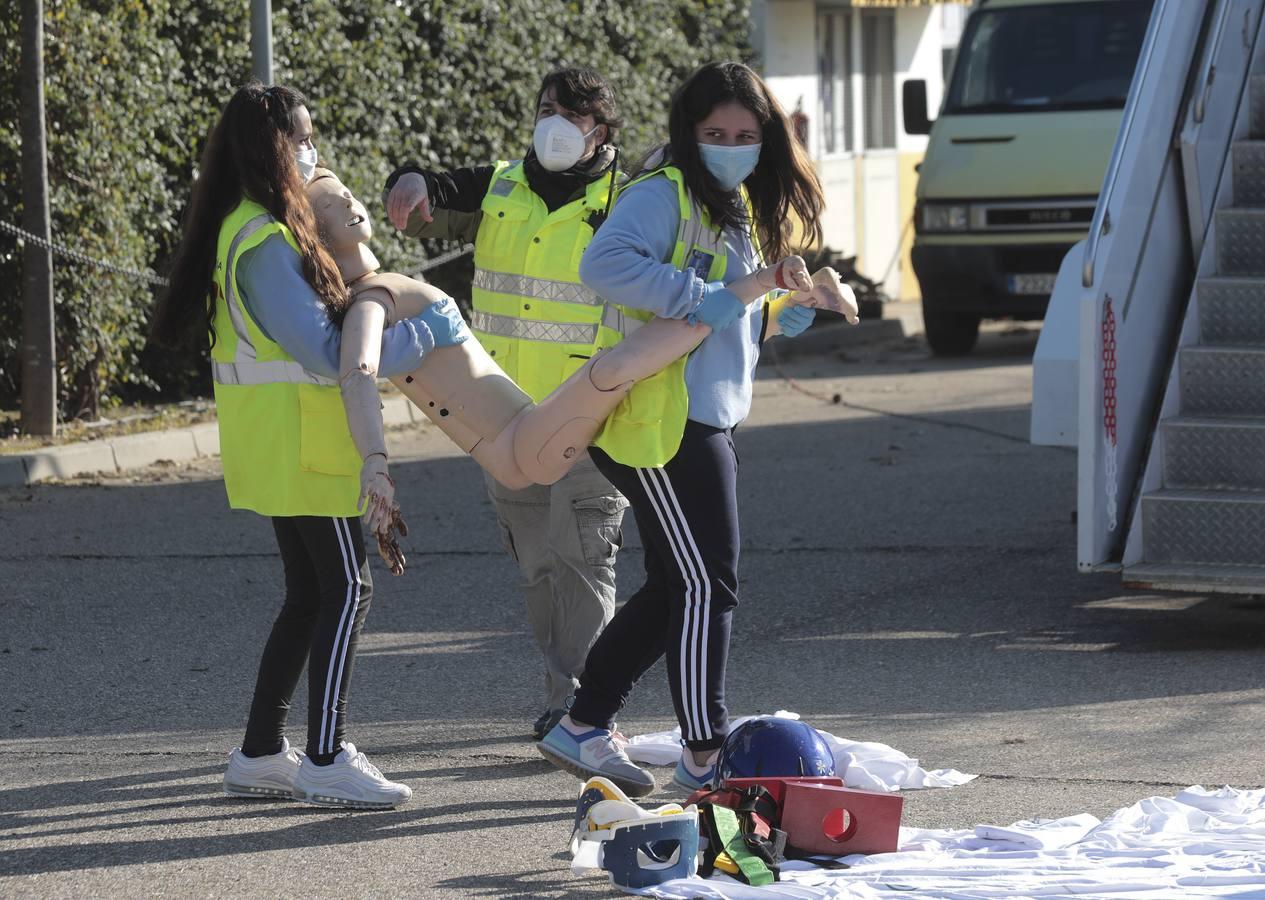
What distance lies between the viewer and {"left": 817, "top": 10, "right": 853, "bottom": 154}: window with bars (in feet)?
70.4

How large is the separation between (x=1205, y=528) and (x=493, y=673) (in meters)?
2.39

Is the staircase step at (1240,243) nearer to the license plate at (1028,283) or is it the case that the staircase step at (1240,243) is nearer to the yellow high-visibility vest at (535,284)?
the yellow high-visibility vest at (535,284)

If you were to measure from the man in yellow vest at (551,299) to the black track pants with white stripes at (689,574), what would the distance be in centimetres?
54

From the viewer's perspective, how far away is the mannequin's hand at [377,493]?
4.50m

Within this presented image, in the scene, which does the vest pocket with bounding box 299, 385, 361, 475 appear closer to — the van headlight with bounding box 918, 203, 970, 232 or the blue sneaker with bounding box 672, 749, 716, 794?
the blue sneaker with bounding box 672, 749, 716, 794

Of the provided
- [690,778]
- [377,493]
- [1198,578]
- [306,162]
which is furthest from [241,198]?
[1198,578]

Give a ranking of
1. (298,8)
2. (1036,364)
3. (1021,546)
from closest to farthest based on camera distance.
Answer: (1036,364)
(1021,546)
(298,8)

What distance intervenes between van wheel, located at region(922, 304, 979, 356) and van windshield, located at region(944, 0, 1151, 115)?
5.23ft

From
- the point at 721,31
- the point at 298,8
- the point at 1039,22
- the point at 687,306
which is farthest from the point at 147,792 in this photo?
the point at 721,31

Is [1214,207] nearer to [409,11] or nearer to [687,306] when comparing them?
[687,306]

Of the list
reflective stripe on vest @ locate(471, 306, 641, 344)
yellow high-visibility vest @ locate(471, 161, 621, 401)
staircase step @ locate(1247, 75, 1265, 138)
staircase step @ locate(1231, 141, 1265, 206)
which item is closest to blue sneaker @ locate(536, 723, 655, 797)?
yellow high-visibility vest @ locate(471, 161, 621, 401)

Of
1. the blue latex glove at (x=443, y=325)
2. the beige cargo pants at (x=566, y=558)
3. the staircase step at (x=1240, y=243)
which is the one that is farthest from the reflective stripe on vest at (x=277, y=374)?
the staircase step at (x=1240, y=243)

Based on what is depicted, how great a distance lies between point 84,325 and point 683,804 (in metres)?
7.32

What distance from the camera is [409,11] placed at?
14.1 meters
